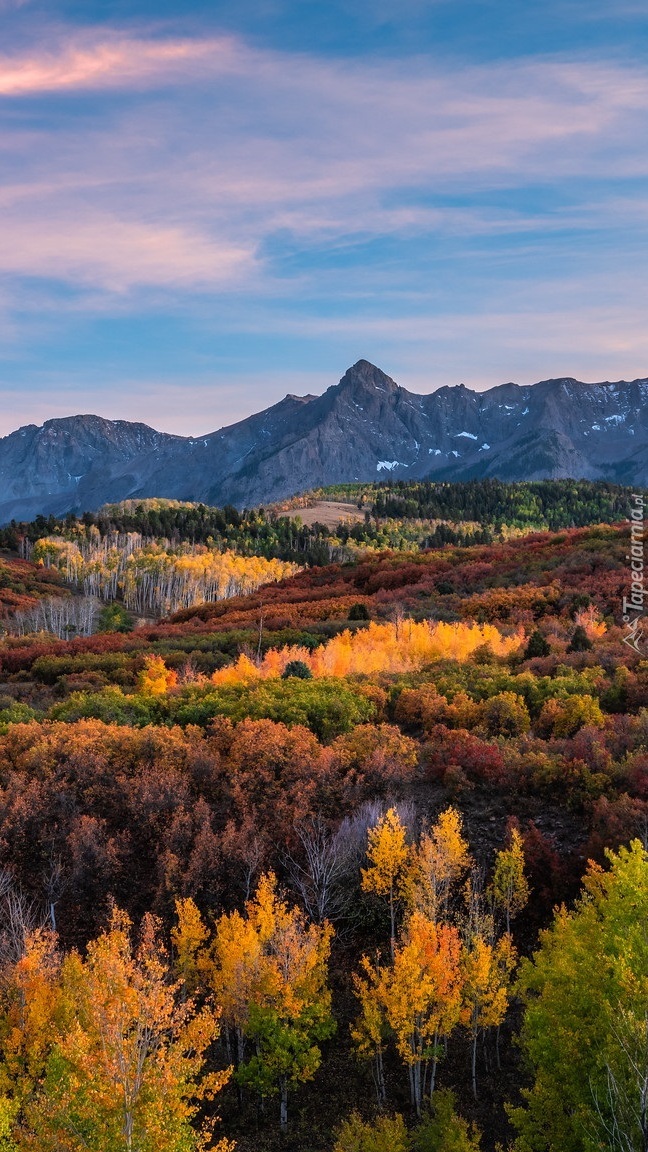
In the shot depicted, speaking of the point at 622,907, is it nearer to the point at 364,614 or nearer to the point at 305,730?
the point at 305,730

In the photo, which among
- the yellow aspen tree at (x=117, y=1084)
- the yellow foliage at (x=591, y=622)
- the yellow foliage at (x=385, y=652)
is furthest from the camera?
the yellow foliage at (x=591, y=622)

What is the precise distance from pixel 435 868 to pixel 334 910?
4667mm

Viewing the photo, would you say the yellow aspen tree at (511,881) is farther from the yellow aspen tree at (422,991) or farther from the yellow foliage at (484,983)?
the yellow aspen tree at (422,991)

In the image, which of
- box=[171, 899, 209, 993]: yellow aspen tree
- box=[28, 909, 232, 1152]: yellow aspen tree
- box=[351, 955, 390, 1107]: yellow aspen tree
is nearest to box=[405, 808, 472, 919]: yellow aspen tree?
box=[351, 955, 390, 1107]: yellow aspen tree

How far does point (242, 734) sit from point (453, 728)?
1043cm

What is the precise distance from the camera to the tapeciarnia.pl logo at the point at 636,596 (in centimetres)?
4775

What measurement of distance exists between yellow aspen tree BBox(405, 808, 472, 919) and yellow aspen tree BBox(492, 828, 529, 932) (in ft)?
3.96

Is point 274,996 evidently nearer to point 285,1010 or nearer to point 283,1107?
point 285,1010

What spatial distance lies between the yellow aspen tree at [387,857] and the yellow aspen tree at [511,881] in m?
2.72

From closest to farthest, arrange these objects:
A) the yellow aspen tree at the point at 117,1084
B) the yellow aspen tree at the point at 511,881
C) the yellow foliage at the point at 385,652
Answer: the yellow aspen tree at the point at 117,1084
the yellow aspen tree at the point at 511,881
the yellow foliage at the point at 385,652

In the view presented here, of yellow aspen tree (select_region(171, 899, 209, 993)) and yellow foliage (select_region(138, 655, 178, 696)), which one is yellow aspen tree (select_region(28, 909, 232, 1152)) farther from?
yellow foliage (select_region(138, 655, 178, 696))

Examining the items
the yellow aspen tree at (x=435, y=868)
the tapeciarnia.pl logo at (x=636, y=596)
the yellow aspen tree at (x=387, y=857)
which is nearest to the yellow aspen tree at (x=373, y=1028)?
the yellow aspen tree at (x=387, y=857)

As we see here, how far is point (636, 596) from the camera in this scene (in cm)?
5731

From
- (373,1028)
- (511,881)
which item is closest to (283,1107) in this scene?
(373,1028)
